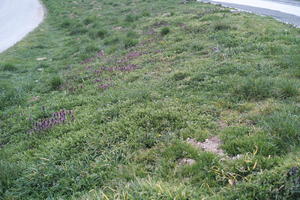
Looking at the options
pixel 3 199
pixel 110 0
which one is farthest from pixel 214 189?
pixel 110 0

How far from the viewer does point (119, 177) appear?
4.36 metres

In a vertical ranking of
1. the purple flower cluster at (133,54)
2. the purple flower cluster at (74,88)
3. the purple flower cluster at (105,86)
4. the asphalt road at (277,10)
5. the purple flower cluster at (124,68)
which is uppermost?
the asphalt road at (277,10)

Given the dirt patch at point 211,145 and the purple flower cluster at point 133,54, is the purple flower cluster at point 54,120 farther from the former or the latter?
the purple flower cluster at point 133,54

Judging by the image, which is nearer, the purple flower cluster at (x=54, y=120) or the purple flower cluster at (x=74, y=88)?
the purple flower cluster at (x=54, y=120)

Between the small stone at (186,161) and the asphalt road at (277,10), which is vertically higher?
the asphalt road at (277,10)

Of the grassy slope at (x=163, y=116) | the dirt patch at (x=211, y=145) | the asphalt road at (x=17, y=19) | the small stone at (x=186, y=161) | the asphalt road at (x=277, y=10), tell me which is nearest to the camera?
the grassy slope at (x=163, y=116)

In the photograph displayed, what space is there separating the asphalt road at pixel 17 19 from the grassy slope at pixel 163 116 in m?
6.64

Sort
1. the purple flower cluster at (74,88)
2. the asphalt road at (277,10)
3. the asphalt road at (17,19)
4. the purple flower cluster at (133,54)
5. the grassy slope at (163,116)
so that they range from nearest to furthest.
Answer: the grassy slope at (163,116) < the purple flower cluster at (74,88) < the purple flower cluster at (133,54) < the asphalt road at (277,10) < the asphalt road at (17,19)

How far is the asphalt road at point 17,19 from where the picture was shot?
1742cm

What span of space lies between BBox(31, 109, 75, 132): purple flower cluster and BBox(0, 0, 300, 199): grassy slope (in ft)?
0.51

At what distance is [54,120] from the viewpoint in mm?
6461

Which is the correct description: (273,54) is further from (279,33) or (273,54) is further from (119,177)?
(119,177)

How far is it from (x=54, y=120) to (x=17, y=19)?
744 inches

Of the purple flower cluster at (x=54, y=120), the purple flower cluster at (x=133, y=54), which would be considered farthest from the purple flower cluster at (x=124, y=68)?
the purple flower cluster at (x=54, y=120)
